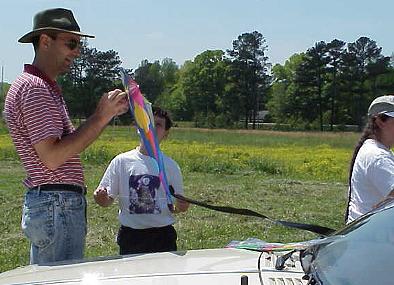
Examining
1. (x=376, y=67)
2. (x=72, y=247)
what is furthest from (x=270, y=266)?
(x=376, y=67)

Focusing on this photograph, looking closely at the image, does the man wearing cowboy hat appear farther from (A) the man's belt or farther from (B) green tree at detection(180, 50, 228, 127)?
(B) green tree at detection(180, 50, 228, 127)

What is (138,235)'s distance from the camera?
4367 millimetres

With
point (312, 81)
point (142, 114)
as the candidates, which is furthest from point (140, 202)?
point (312, 81)

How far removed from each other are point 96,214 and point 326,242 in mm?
7689

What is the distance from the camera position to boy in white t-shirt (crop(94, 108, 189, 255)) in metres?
4.36

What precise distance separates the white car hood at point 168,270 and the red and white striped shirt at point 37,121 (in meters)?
0.56

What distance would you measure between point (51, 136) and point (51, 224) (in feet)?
1.46

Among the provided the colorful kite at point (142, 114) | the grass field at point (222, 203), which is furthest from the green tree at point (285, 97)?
the colorful kite at point (142, 114)

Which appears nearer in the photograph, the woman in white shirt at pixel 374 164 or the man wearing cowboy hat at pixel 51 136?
the man wearing cowboy hat at pixel 51 136

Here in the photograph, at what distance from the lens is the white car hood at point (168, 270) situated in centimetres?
260

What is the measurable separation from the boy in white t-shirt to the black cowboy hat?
1047 millimetres

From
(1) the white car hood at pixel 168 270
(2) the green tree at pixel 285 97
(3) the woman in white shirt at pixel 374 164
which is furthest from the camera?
(2) the green tree at pixel 285 97

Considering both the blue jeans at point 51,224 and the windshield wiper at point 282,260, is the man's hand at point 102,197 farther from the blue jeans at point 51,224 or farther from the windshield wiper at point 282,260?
the windshield wiper at point 282,260

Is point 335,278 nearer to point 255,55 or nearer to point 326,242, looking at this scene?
point 326,242
